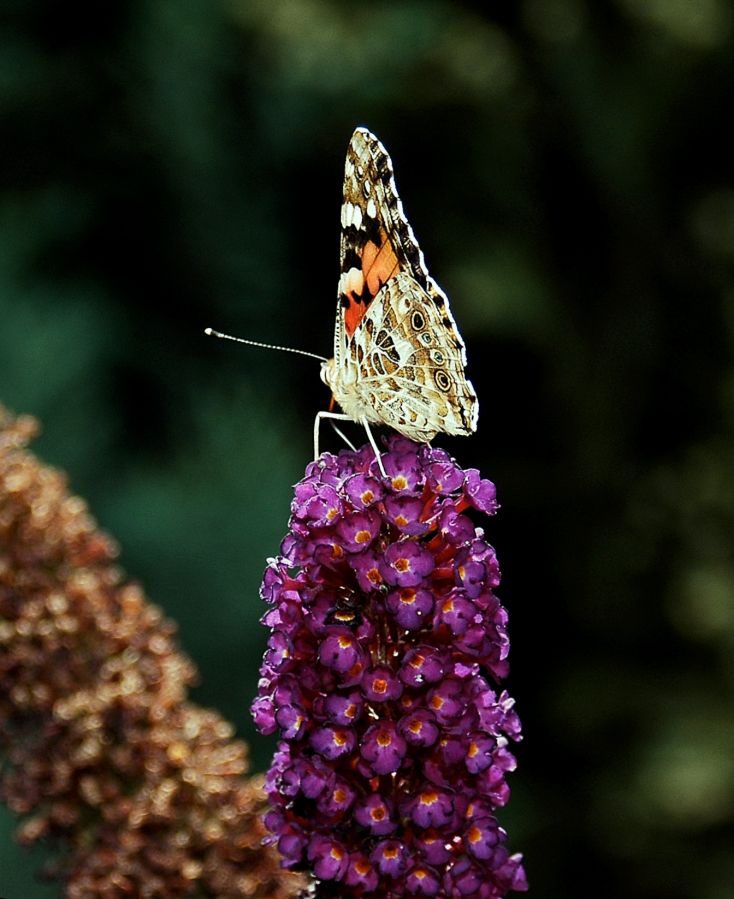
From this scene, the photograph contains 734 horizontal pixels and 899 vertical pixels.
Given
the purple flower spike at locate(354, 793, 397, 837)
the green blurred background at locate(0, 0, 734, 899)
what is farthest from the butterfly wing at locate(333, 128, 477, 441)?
the green blurred background at locate(0, 0, 734, 899)

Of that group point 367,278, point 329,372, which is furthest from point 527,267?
point 367,278

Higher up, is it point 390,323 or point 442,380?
point 390,323

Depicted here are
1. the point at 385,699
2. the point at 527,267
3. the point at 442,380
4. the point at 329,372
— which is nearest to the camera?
the point at 385,699

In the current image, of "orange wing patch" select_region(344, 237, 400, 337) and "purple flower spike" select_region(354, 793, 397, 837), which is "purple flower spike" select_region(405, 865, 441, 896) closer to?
"purple flower spike" select_region(354, 793, 397, 837)

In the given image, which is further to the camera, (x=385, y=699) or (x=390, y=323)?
(x=390, y=323)

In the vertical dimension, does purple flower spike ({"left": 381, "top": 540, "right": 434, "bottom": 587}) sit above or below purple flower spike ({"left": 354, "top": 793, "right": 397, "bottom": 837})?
above

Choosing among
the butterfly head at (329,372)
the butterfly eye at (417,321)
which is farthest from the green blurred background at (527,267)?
the butterfly eye at (417,321)

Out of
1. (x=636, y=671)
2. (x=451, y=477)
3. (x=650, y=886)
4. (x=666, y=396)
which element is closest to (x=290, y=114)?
(x=666, y=396)

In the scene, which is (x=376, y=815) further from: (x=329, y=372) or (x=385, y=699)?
(x=329, y=372)
